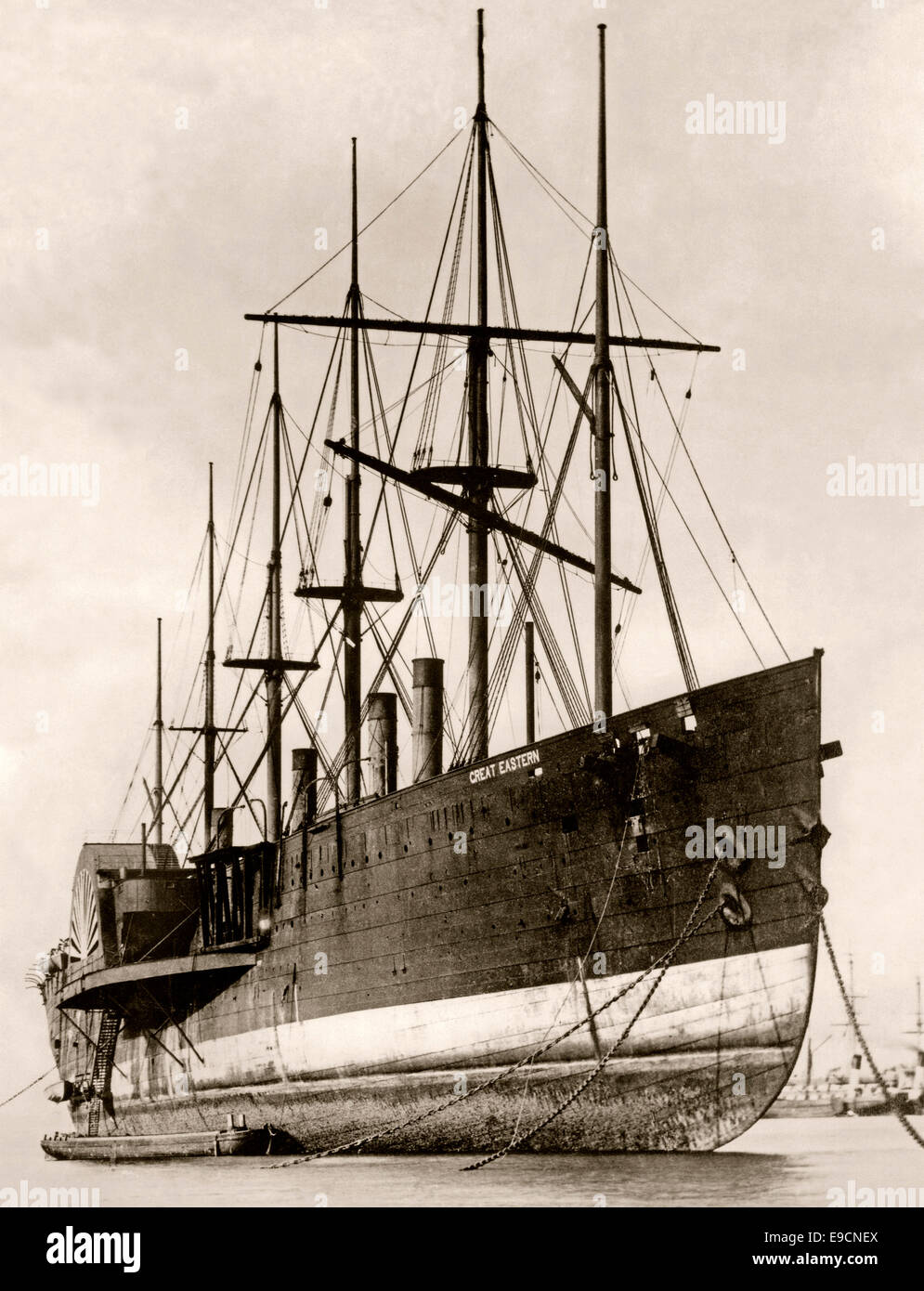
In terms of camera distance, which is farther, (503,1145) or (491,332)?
(491,332)

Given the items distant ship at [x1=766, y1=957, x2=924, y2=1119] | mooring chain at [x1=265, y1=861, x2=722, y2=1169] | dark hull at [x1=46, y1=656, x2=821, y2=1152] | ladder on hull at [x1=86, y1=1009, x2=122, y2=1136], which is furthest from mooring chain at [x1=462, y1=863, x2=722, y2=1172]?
distant ship at [x1=766, y1=957, x2=924, y2=1119]

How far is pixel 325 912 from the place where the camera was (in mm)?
26719

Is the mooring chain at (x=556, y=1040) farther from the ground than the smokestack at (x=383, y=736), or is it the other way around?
the smokestack at (x=383, y=736)

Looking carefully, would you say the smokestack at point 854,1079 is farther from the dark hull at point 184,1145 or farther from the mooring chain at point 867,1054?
the mooring chain at point 867,1054

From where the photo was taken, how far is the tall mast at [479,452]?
89.4ft

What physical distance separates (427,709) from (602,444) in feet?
18.9

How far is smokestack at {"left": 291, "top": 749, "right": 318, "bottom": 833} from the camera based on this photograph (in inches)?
1143

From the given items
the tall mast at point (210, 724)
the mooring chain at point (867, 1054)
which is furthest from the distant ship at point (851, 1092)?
the mooring chain at point (867, 1054)

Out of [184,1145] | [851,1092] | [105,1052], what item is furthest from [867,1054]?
[851,1092]

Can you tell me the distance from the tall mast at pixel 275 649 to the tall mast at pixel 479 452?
7374mm

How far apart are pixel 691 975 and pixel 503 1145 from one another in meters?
3.93

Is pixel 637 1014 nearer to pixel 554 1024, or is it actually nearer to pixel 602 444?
pixel 554 1024
